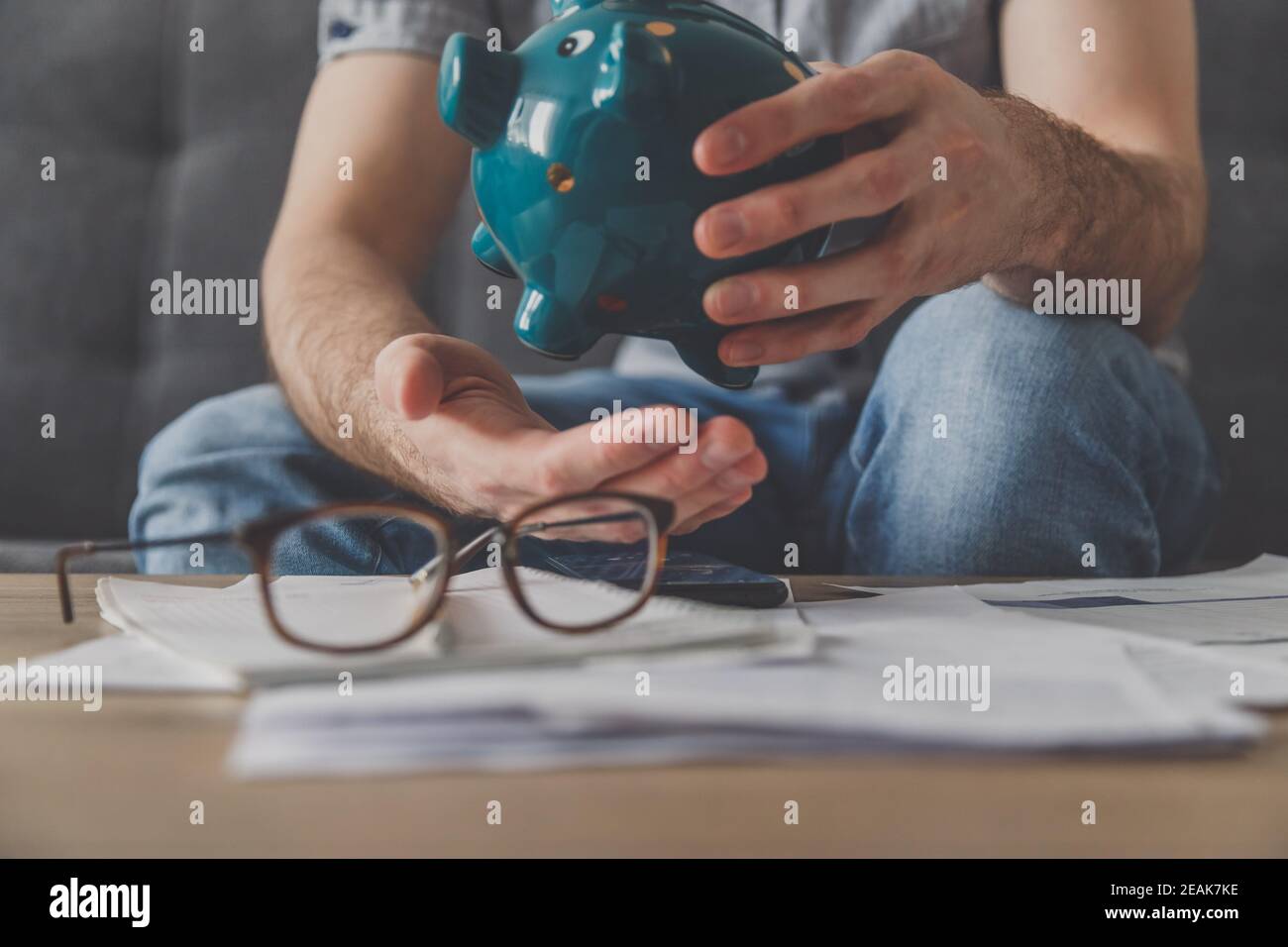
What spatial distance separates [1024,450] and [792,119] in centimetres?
37

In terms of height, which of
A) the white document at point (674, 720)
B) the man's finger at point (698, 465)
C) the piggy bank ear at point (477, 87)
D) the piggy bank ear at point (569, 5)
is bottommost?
the white document at point (674, 720)

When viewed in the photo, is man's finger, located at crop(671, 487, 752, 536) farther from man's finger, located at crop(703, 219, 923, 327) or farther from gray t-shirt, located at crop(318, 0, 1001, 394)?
gray t-shirt, located at crop(318, 0, 1001, 394)

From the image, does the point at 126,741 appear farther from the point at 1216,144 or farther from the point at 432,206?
the point at 1216,144

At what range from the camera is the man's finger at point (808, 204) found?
1.41 feet

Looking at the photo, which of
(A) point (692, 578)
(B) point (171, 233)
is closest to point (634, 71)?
(A) point (692, 578)

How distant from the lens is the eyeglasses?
0.36 m

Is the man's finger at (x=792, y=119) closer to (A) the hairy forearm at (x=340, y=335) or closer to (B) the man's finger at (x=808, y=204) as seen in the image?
(B) the man's finger at (x=808, y=204)

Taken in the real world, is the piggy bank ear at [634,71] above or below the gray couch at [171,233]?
below

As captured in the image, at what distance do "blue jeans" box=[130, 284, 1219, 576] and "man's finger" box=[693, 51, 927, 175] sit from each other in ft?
1.06

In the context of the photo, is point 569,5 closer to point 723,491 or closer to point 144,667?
point 723,491

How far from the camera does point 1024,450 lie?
702 millimetres

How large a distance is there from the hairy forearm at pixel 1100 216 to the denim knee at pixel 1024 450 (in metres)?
0.05

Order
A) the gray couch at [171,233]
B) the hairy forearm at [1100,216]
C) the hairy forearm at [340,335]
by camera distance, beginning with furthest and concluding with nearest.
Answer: the gray couch at [171,233]
the hairy forearm at [340,335]
the hairy forearm at [1100,216]

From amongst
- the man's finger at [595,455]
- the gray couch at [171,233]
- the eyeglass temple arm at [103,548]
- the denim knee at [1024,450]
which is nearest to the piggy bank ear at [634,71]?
the man's finger at [595,455]
